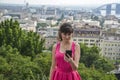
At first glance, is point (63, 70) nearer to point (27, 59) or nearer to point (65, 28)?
point (65, 28)

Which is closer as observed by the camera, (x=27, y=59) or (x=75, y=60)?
(x=75, y=60)

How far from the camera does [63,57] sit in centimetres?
309

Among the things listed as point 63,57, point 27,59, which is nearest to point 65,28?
point 63,57

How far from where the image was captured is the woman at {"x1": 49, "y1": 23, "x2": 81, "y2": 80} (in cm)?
310

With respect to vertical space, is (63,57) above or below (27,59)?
above

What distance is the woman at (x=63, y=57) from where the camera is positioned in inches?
122

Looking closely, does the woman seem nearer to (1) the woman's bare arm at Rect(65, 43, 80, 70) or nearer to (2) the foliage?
(1) the woman's bare arm at Rect(65, 43, 80, 70)

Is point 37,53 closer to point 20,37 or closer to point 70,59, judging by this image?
point 20,37

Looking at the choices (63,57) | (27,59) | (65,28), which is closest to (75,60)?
(63,57)

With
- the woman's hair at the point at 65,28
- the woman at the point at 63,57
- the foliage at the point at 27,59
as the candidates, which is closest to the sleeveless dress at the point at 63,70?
the woman at the point at 63,57

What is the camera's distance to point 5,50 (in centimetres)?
→ 1066

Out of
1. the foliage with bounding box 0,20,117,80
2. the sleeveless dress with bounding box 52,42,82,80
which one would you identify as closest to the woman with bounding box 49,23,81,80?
the sleeveless dress with bounding box 52,42,82,80

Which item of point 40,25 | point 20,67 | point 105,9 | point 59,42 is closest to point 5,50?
point 20,67

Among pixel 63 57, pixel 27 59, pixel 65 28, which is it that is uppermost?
pixel 65 28
